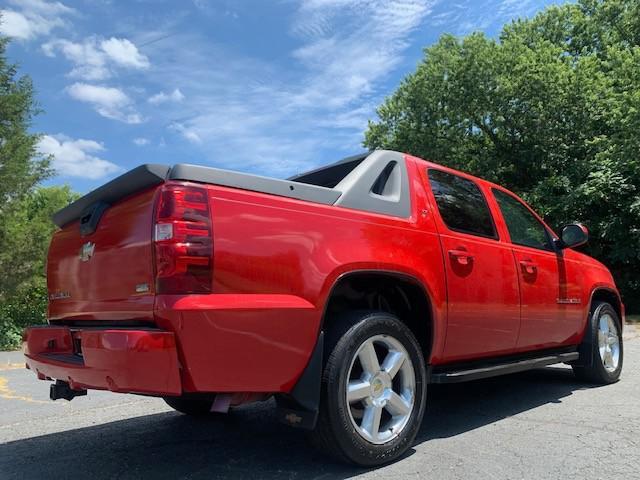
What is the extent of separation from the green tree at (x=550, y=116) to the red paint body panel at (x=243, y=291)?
54.4 ft

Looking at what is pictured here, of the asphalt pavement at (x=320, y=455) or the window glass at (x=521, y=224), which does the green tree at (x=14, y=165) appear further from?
the window glass at (x=521, y=224)

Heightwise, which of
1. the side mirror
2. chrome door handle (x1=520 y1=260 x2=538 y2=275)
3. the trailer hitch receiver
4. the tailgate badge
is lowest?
the trailer hitch receiver

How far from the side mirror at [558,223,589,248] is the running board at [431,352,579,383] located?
1.04 m

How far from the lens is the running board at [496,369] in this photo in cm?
375

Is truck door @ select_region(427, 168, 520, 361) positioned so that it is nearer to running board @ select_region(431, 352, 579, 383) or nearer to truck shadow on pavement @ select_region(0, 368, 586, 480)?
A: running board @ select_region(431, 352, 579, 383)

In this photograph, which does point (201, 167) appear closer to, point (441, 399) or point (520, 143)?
point (441, 399)

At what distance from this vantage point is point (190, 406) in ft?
14.8

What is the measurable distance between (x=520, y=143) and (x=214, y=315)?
79.1ft

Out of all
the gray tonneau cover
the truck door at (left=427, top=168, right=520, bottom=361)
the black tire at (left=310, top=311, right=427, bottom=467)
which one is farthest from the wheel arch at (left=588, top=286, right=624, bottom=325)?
the black tire at (left=310, top=311, right=427, bottom=467)

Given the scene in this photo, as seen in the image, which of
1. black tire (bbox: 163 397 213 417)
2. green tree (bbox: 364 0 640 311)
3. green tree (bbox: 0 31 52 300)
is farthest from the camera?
green tree (bbox: 364 0 640 311)

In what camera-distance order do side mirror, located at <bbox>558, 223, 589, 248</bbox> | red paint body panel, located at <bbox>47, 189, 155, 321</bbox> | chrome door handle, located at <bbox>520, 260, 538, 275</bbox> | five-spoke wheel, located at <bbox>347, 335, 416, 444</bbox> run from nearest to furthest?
red paint body panel, located at <bbox>47, 189, 155, 321</bbox>
five-spoke wheel, located at <bbox>347, 335, 416, 444</bbox>
chrome door handle, located at <bbox>520, 260, 538, 275</bbox>
side mirror, located at <bbox>558, 223, 589, 248</bbox>

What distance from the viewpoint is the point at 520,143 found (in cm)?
2442

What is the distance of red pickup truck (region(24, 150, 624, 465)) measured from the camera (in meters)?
2.67

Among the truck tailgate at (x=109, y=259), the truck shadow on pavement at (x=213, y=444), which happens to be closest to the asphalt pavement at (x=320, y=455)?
the truck shadow on pavement at (x=213, y=444)
